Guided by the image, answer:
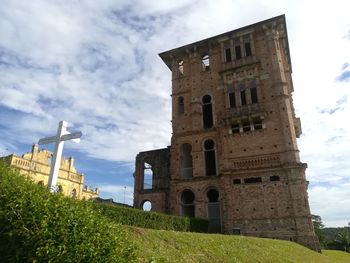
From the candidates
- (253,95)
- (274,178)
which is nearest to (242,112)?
(253,95)

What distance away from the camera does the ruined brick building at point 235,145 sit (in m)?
24.8

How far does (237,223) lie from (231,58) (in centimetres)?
1757

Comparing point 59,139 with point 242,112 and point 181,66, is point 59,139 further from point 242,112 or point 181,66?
point 181,66

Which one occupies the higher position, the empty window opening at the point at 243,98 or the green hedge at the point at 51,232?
the empty window opening at the point at 243,98

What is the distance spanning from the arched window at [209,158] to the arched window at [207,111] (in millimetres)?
2471

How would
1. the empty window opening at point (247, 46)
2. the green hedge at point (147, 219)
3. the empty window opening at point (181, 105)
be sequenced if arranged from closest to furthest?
the green hedge at point (147, 219) < the empty window opening at point (247, 46) < the empty window opening at point (181, 105)

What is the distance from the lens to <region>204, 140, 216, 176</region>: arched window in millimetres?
30344

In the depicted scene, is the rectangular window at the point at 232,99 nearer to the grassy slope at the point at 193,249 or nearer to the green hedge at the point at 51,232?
the grassy slope at the point at 193,249

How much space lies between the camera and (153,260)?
8164 millimetres

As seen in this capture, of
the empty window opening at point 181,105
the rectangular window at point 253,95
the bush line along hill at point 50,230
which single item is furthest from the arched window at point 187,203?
the bush line along hill at point 50,230

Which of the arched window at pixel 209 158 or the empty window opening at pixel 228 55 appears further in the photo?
the empty window opening at pixel 228 55

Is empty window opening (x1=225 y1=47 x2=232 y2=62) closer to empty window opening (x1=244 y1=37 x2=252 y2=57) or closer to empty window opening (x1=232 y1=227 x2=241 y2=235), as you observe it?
empty window opening (x1=244 y1=37 x2=252 y2=57)

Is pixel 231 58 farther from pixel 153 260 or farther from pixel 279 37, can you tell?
pixel 153 260

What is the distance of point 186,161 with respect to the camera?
32031mm
